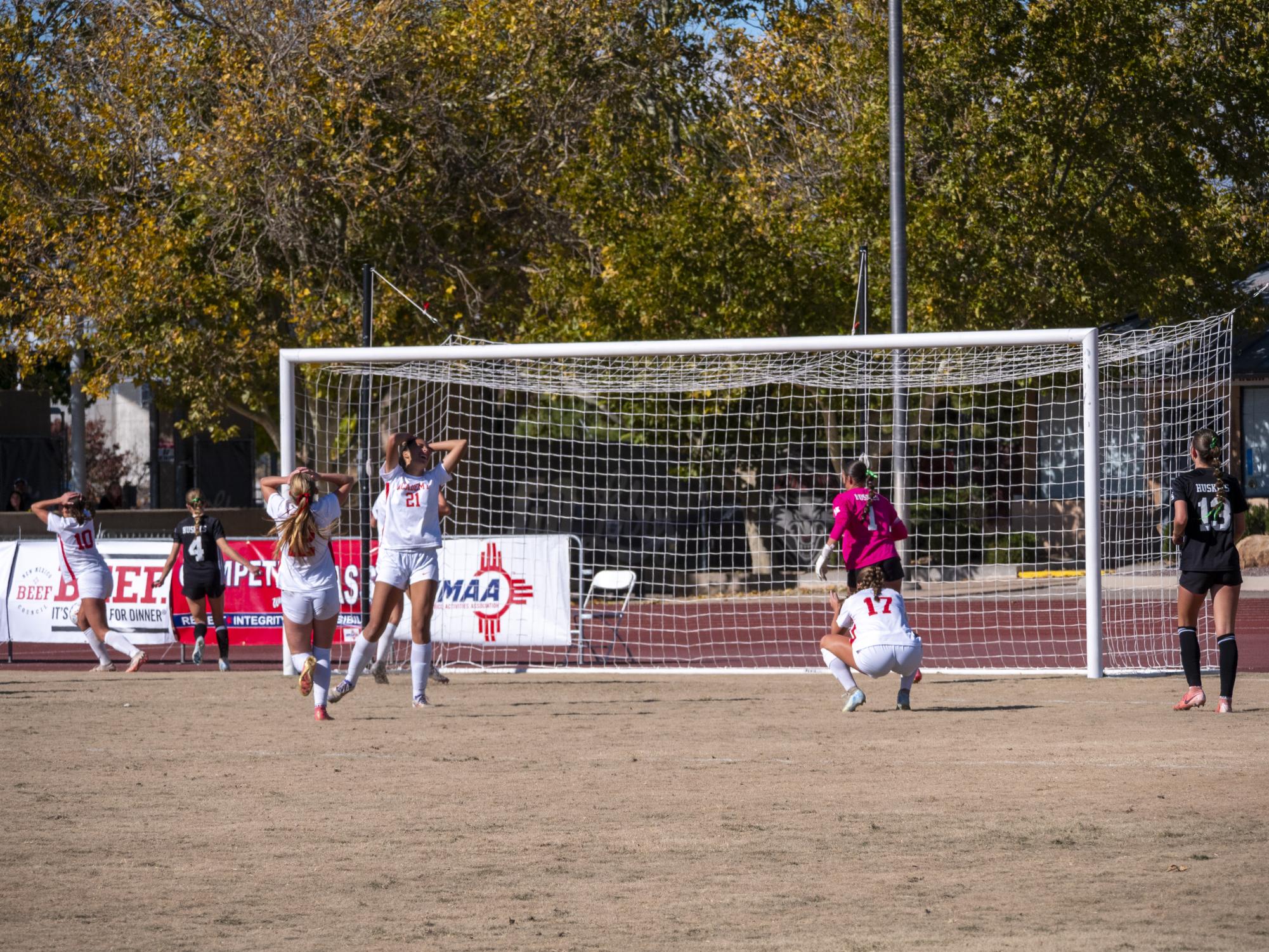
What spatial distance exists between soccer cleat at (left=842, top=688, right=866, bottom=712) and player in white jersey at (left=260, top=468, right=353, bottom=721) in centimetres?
366

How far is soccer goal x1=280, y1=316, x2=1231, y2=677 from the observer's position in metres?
14.4

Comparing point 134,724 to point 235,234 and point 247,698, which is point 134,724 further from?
point 235,234

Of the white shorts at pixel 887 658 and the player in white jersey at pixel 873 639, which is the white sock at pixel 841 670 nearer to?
the player in white jersey at pixel 873 639

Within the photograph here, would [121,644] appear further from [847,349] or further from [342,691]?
[847,349]

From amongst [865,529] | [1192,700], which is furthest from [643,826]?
[1192,700]

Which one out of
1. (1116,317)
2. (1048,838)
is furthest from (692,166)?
(1048,838)

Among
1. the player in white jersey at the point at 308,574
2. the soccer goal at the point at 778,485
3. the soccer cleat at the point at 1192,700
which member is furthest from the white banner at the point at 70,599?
the soccer cleat at the point at 1192,700

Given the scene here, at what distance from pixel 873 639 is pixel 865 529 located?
1.10 m

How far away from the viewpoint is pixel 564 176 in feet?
83.7

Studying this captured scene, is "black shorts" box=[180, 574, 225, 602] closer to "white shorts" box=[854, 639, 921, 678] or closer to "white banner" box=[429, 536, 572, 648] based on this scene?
"white banner" box=[429, 536, 572, 648]

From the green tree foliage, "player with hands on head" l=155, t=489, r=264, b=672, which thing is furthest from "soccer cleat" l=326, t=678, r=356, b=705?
the green tree foliage

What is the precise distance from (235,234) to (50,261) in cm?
355

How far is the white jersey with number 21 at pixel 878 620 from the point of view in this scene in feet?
35.7

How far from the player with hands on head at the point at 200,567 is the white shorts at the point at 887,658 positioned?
7306 millimetres
